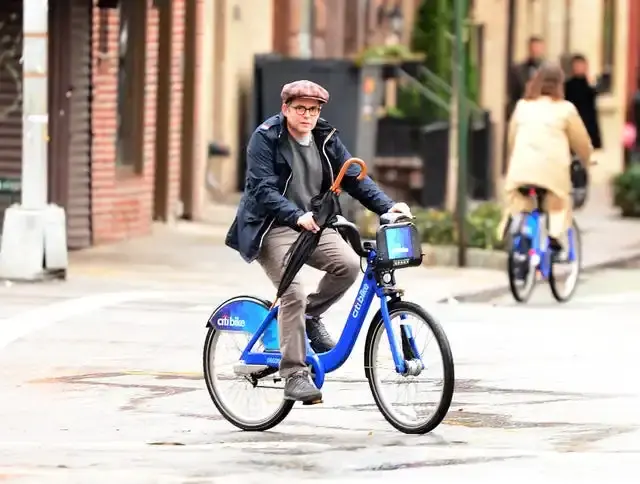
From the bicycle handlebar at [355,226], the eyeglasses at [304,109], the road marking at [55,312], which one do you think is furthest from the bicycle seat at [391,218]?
the road marking at [55,312]

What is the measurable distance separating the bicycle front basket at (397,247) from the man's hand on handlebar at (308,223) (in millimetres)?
296

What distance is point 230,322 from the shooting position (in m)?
9.44

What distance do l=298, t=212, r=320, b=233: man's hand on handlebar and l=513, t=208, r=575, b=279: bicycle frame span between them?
20.6 ft

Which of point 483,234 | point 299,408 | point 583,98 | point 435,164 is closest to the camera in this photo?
point 299,408

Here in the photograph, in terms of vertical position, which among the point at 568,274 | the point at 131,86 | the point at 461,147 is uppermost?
the point at 131,86

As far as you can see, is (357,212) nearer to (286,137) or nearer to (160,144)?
(160,144)

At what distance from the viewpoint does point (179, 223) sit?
21531 mm

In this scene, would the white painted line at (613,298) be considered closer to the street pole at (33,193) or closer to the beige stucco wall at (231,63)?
the street pole at (33,193)

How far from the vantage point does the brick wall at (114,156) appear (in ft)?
61.2

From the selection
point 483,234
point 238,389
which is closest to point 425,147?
point 483,234

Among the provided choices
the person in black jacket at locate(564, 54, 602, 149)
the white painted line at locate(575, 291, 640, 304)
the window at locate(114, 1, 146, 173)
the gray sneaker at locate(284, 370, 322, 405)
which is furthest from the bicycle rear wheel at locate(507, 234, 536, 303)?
the person in black jacket at locate(564, 54, 602, 149)

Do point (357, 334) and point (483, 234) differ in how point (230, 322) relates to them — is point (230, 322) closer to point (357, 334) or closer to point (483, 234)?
point (357, 334)

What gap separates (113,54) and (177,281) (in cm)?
348

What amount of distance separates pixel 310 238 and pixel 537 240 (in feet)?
20.6
